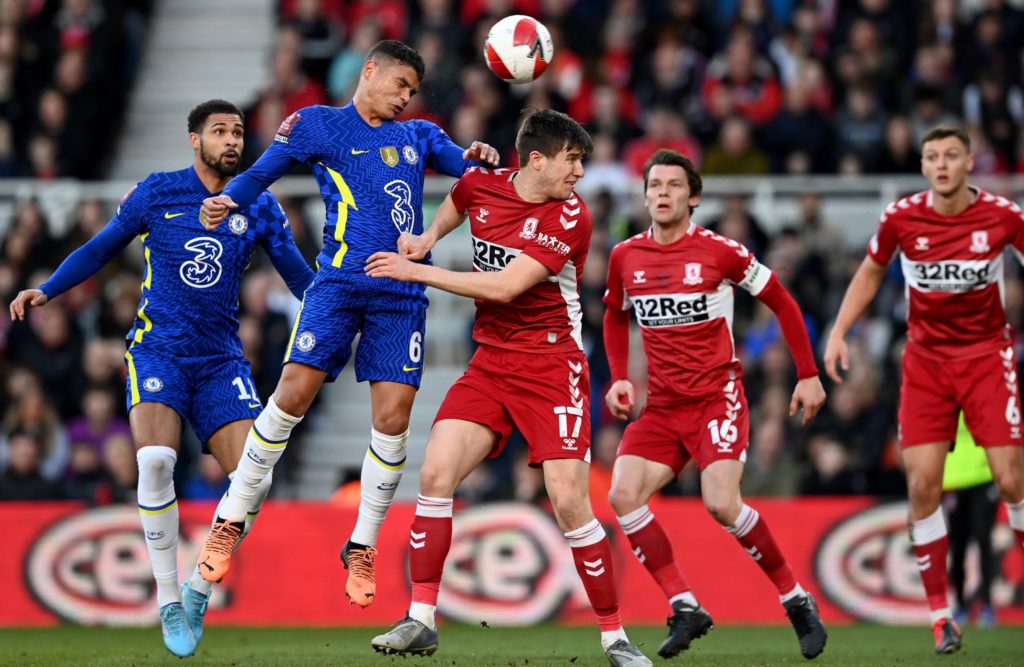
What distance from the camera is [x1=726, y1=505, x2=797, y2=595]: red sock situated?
373 inches

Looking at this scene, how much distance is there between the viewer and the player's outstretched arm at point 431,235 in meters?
8.31

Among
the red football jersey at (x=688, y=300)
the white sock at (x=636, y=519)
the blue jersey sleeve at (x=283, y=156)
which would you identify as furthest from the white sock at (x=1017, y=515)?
the blue jersey sleeve at (x=283, y=156)

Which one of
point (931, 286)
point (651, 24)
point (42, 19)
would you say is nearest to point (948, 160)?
point (931, 286)

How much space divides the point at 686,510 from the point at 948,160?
14.3 feet

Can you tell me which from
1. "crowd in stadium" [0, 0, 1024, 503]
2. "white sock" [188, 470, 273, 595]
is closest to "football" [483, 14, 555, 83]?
"white sock" [188, 470, 273, 595]

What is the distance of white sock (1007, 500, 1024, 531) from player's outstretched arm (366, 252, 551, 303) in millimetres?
3335

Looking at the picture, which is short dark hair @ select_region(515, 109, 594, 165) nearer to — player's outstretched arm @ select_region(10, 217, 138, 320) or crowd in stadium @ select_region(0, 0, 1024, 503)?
player's outstretched arm @ select_region(10, 217, 138, 320)

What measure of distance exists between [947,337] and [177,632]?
483cm

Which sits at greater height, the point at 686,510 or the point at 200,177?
the point at 200,177

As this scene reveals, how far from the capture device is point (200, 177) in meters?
9.45

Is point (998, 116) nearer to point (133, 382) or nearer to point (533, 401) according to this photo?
point (533, 401)

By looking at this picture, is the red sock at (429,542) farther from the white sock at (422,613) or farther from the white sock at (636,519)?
the white sock at (636,519)

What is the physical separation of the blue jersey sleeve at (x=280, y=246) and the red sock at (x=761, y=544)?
2.86 meters

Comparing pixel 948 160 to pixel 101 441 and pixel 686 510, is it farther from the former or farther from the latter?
pixel 101 441
